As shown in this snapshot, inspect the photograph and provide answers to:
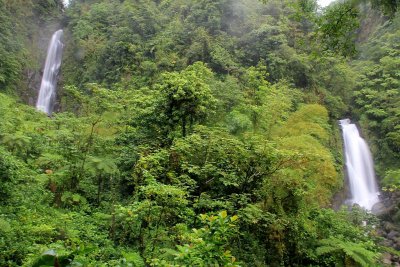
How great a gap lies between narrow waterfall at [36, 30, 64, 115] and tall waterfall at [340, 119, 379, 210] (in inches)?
835

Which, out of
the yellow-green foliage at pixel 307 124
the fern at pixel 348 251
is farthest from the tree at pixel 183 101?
the fern at pixel 348 251

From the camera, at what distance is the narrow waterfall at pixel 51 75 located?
26.0 metres

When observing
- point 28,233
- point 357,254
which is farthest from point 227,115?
point 28,233

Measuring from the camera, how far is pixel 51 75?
91.3ft

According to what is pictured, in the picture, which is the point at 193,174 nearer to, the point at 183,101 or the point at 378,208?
the point at 183,101

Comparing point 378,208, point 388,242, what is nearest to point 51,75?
point 378,208

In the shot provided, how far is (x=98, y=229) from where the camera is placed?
300 inches

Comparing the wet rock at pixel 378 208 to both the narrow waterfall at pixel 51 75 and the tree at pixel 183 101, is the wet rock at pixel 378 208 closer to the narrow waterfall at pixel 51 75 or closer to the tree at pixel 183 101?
the tree at pixel 183 101

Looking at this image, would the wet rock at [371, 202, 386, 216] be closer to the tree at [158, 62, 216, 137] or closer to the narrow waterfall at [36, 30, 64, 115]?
the tree at [158, 62, 216, 137]

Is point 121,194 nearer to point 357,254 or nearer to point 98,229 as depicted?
point 98,229

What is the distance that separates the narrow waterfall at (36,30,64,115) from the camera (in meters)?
26.0

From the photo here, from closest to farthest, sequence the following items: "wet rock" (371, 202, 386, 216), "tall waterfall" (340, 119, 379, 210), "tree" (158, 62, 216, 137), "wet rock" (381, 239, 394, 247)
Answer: "tree" (158, 62, 216, 137) → "wet rock" (381, 239, 394, 247) → "wet rock" (371, 202, 386, 216) → "tall waterfall" (340, 119, 379, 210)

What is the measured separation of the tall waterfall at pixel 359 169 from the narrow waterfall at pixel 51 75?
21212 mm


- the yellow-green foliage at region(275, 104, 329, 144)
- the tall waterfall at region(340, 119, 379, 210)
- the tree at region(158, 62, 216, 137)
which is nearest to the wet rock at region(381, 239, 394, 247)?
the tall waterfall at region(340, 119, 379, 210)
